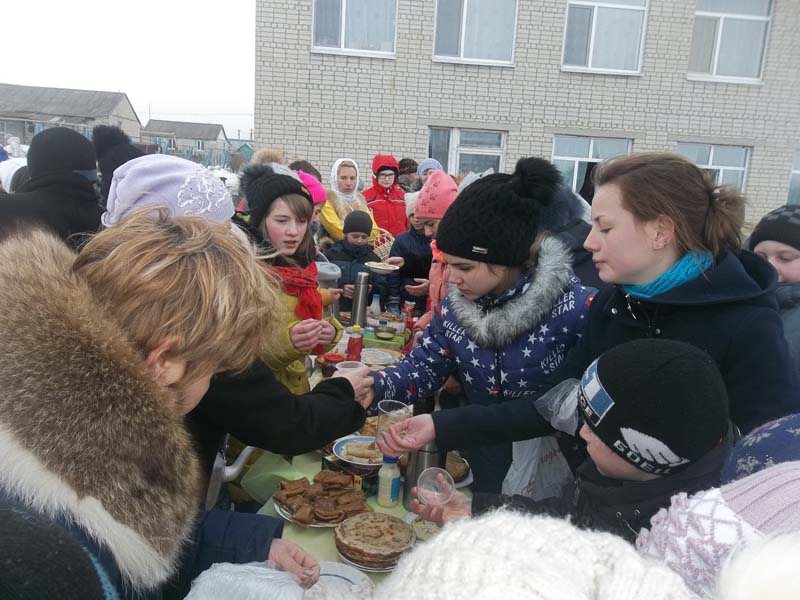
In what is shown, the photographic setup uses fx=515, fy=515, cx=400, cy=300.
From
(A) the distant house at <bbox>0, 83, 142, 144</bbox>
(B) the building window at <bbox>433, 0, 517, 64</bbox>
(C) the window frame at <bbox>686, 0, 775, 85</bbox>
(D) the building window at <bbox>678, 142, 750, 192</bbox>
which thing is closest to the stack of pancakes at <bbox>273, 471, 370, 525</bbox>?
(B) the building window at <bbox>433, 0, 517, 64</bbox>

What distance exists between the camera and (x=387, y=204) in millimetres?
7770

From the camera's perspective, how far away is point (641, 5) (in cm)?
1229

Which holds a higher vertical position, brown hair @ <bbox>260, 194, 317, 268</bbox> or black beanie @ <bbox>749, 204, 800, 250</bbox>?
black beanie @ <bbox>749, 204, 800, 250</bbox>

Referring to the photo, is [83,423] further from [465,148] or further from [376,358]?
[465,148]

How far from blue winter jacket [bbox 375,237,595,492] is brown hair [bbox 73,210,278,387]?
3.88 feet

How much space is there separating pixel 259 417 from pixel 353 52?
11638 millimetres

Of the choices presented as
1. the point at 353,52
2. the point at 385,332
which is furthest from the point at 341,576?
the point at 353,52

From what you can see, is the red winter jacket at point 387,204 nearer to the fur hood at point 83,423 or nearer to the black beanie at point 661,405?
the black beanie at point 661,405

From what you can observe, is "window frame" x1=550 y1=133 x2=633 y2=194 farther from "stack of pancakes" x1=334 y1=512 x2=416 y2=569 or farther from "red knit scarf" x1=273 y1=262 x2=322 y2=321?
"stack of pancakes" x1=334 y1=512 x2=416 y2=569

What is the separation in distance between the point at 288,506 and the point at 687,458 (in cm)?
136

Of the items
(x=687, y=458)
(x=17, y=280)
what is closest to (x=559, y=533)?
(x=687, y=458)

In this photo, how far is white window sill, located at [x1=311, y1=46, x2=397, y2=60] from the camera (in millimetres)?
11539

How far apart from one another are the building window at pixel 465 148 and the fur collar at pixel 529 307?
1056 cm

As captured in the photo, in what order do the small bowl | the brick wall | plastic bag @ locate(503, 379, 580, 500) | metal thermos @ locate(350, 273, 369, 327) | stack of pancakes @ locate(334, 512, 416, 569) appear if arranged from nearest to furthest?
stack of pancakes @ locate(334, 512, 416, 569), plastic bag @ locate(503, 379, 580, 500), the small bowl, metal thermos @ locate(350, 273, 369, 327), the brick wall
